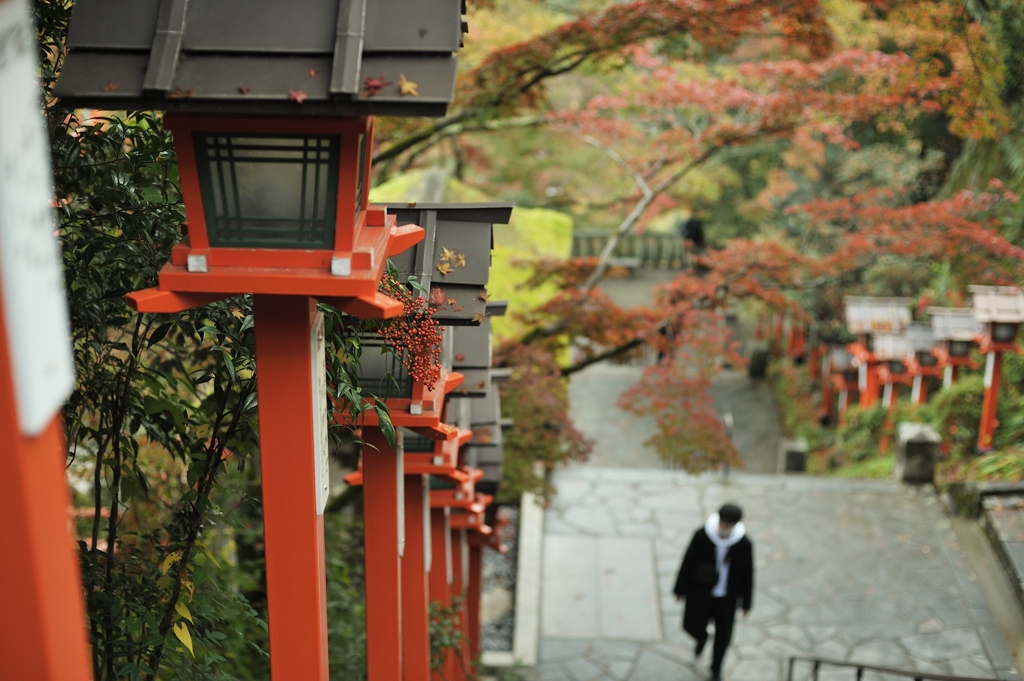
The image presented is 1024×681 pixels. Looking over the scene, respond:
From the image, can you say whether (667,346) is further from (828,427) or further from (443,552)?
(828,427)

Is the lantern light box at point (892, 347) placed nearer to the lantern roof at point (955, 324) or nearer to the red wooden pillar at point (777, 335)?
the lantern roof at point (955, 324)

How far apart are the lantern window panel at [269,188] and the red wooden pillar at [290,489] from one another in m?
0.24

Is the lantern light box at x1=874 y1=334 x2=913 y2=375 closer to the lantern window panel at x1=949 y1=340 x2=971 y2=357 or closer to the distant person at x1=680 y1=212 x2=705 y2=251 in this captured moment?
the lantern window panel at x1=949 y1=340 x2=971 y2=357

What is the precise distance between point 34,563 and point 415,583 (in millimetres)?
3478

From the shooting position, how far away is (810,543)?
34.5 feet

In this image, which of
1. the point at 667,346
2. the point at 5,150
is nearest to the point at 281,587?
the point at 5,150

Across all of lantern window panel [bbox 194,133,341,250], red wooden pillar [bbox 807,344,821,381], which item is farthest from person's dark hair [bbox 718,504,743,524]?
red wooden pillar [bbox 807,344,821,381]

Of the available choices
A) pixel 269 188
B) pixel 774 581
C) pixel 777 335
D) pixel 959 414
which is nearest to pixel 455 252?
pixel 269 188

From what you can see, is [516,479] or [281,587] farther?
[516,479]

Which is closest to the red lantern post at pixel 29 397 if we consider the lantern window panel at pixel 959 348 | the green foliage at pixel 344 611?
the green foliage at pixel 344 611

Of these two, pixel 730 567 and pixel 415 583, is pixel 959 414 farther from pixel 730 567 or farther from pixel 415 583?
pixel 415 583

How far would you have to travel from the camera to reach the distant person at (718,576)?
7453 millimetres

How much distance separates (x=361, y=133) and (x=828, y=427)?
15.5 metres

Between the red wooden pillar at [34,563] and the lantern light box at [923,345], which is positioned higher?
the lantern light box at [923,345]
